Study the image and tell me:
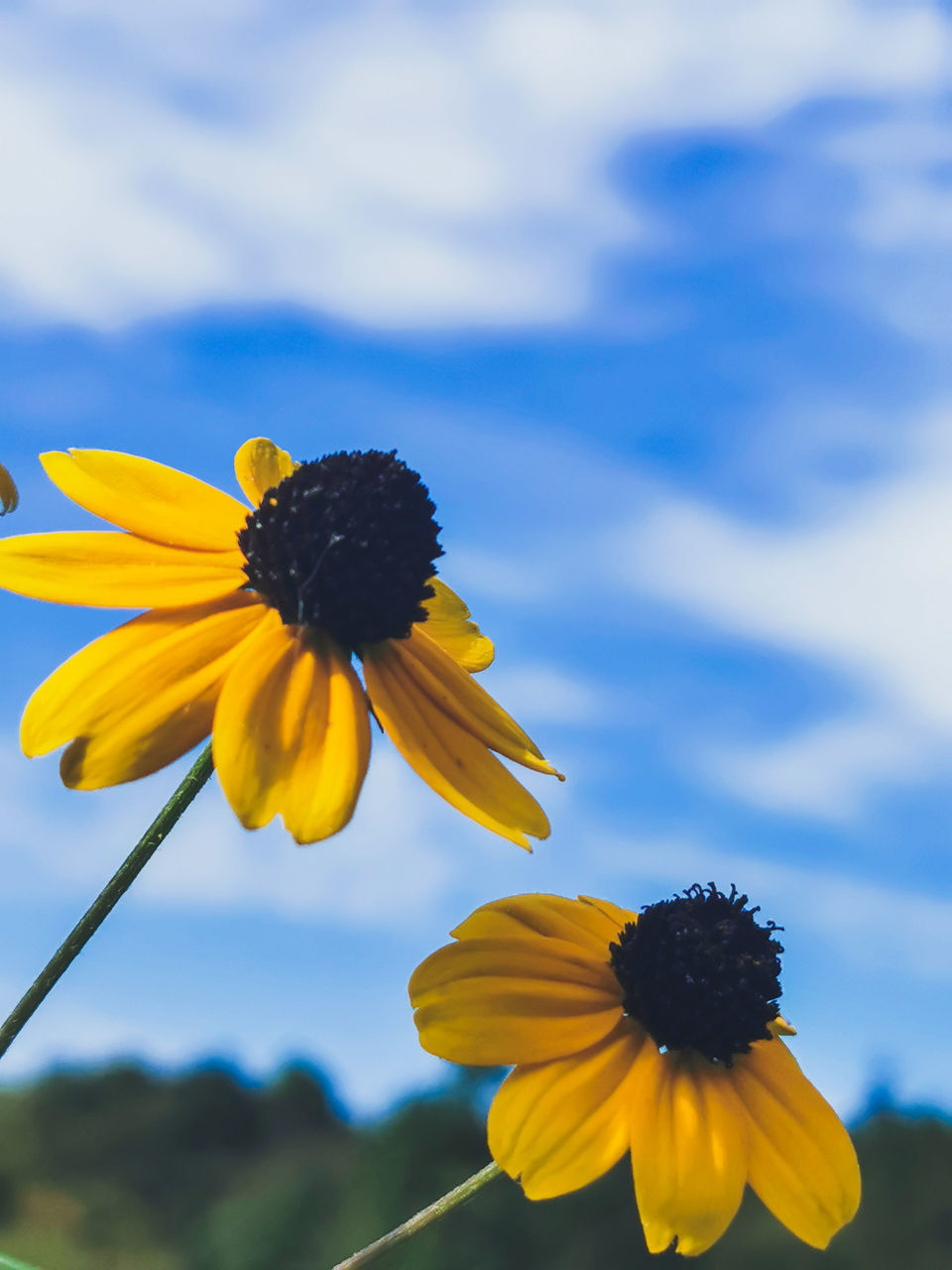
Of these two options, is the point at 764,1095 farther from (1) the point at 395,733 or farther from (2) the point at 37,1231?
(2) the point at 37,1231

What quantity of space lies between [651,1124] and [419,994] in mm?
350

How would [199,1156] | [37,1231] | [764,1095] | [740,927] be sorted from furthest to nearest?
[199,1156] < [37,1231] < [740,927] < [764,1095]

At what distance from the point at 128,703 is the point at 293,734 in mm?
209

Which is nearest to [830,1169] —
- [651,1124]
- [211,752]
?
[651,1124]

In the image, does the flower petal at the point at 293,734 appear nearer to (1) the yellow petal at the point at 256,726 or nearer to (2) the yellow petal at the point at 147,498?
(1) the yellow petal at the point at 256,726

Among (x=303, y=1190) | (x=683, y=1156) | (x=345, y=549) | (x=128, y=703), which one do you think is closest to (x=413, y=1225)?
(x=683, y=1156)

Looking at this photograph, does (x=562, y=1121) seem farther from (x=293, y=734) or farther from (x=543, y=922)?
(x=293, y=734)

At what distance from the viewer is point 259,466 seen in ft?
7.90

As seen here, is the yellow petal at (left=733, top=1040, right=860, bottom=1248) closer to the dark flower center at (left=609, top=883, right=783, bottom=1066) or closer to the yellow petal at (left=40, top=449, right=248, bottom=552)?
the dark flower center at (left=609, top=883, right=783, bottom=1066)

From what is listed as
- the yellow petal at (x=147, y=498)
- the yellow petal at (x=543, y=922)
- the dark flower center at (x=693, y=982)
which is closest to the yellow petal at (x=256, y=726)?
the yellow petal at (x=147, y=498)

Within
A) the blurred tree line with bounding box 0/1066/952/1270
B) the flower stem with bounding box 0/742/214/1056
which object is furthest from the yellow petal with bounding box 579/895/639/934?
the blurred tree line with bounding box 0/1066/952/1270

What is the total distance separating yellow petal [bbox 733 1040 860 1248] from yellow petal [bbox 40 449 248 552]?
1.10 meters

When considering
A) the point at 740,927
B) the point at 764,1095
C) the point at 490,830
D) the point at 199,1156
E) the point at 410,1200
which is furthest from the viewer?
the point at 199,1156

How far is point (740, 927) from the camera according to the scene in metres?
2.16
